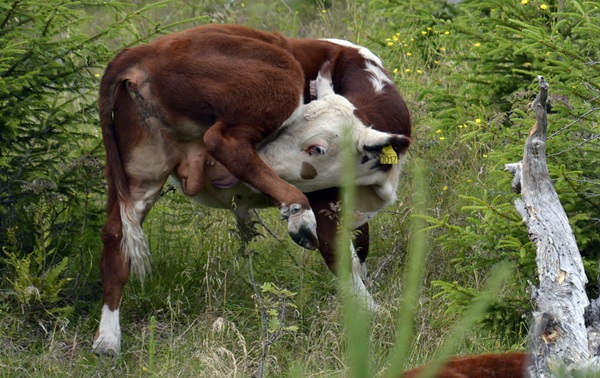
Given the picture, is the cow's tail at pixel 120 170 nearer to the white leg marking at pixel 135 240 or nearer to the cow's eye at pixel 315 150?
the white leg marking at pixel 135 240

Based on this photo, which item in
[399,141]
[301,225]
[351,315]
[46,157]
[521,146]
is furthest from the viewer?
[46,157]

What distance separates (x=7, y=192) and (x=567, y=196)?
3.09 m

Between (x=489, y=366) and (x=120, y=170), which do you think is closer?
(x=489, y=366)

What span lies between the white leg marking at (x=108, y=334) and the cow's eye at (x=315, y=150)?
52.6 inches

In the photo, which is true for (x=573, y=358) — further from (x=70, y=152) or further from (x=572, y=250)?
(x=70, y=152)

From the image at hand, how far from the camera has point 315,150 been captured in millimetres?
5492

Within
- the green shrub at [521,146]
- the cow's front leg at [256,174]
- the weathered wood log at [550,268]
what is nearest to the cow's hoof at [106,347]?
the cow's front leg at [256,174]

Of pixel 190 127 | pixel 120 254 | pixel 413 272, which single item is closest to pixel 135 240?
pixel 120 254

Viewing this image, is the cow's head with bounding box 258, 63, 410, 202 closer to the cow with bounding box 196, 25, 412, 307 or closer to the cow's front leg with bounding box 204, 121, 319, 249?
the cow with bounding box 196, 25, 412, 307

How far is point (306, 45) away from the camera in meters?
5.85

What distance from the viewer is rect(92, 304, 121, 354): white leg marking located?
514cm

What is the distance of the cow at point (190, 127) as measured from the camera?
5078 millimetres

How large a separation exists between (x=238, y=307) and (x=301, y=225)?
921mm

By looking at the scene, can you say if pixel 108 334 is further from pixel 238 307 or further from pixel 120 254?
pixel 238 307
